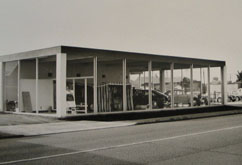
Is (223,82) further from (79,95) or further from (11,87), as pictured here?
(11,87)

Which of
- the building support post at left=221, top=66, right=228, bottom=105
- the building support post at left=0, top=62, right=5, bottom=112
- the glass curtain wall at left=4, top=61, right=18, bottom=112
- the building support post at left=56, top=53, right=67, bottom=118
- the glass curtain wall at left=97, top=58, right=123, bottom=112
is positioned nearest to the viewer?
the building support post at left=56, top=53, right=67, bottom=118

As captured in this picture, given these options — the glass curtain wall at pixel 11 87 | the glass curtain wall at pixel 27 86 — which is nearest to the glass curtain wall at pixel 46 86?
the glass curtain wall at pixel 27 86

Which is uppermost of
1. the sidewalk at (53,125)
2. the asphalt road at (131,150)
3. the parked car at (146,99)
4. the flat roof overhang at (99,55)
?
the flat roof overhang at (99,55)

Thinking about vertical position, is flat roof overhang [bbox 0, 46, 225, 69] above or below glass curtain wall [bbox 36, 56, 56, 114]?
above

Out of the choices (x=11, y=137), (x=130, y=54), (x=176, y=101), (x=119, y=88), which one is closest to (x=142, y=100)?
(x=119, y=88)

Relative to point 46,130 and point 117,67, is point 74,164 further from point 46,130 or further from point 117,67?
point 117,67

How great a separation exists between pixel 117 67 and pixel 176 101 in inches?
298

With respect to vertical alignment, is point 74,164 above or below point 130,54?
below

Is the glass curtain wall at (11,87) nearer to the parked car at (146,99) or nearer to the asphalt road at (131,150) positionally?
the parked car at (146,99)

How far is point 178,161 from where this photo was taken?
8.03m

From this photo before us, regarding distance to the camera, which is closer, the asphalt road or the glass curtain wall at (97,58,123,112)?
the asphalt road

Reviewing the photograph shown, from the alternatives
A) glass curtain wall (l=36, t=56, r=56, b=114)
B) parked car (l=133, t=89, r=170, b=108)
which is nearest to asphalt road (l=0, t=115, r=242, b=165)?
glass curtain wall (l=36, t=56, r=56, b=114)

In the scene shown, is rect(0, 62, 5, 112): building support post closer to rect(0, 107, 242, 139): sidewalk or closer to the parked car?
rect(0, 107, 242, 139): sidewalk

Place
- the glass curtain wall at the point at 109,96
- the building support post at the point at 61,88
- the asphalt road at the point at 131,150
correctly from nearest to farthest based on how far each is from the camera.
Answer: the asphalt road at the point at 131,150 < the building support post at the point at 61,88 < the glass curtain wall at the point at 109,96
